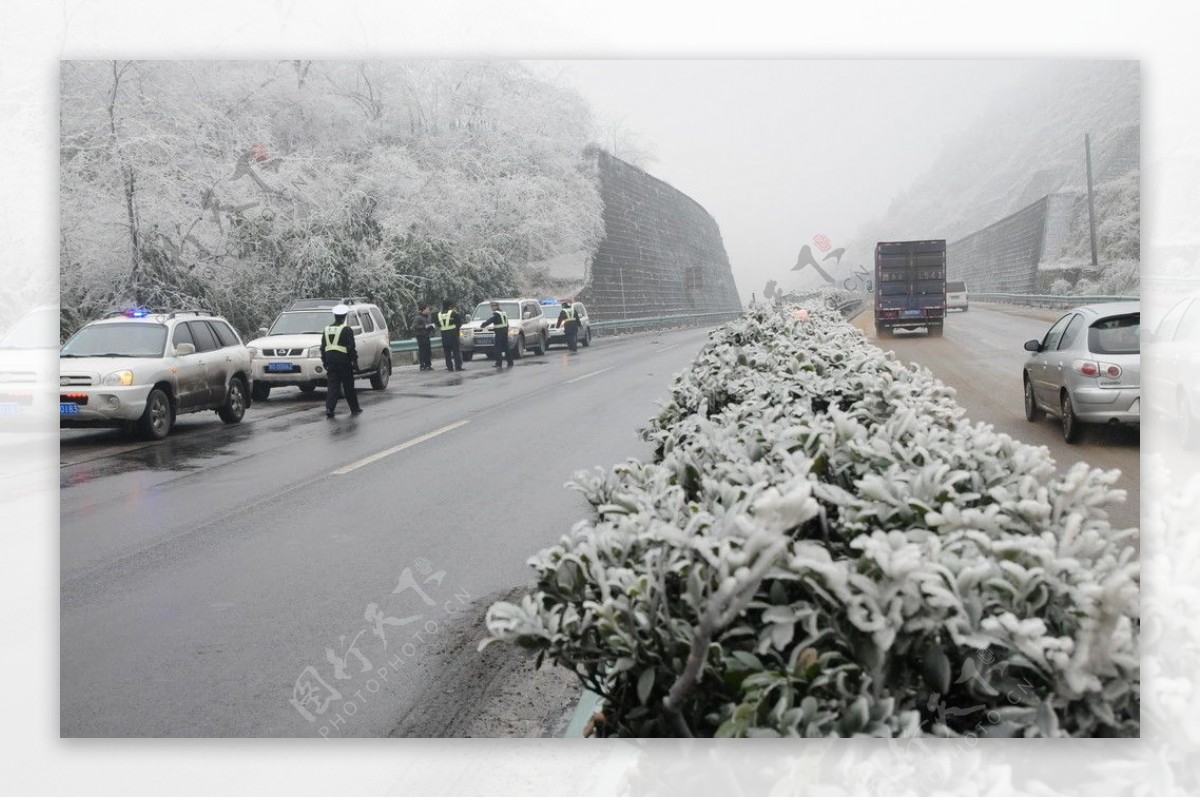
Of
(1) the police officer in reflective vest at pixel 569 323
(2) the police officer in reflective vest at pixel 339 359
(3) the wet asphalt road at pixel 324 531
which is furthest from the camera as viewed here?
(1) the police officer in reflective vest at pixel 569 323

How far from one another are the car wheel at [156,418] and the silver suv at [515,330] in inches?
58.7

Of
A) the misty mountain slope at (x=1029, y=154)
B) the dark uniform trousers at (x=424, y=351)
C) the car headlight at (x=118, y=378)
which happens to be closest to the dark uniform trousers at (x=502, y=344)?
the dark uniform trousers at (x=424, y=351)

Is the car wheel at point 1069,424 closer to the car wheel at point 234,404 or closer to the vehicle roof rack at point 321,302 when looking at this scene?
the vehicle roof rack at point 321,302

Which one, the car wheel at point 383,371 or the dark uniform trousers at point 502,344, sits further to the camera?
the dark uniform trousers at point 502,344

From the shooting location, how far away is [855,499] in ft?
8.89

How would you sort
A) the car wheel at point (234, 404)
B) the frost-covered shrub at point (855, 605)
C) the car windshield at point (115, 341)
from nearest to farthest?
the frost-covered shrub at point (855, 605) → the car windshield at point (115, 341) → the car wheel at point (234, 404)

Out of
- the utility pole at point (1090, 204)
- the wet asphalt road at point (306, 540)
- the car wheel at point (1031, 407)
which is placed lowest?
the wet asphalt road at point (306, 540)

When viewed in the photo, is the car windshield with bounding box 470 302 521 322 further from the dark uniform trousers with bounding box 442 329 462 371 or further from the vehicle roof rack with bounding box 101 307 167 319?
the vehicle roof rack with bounding box 101 307 167 319

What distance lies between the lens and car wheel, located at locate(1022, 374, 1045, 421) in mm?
4383

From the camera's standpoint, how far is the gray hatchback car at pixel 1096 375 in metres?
4.28

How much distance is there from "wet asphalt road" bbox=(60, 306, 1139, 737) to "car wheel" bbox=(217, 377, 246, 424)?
0.06m

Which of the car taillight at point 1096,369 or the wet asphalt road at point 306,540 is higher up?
the car taillight at point 1096,369

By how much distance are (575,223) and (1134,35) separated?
2.62 m

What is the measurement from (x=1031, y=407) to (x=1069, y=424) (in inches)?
7.3
